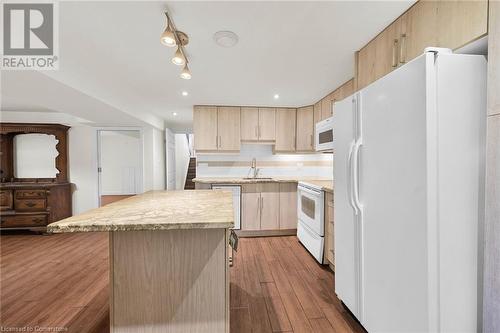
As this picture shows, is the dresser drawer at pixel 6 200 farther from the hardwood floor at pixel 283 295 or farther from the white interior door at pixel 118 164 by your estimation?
the hardwood floor at pixel 283 295

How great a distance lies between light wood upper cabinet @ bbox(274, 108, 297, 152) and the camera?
377 cm

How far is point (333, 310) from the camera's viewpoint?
1782 mm

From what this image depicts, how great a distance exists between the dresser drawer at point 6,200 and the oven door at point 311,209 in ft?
15.5

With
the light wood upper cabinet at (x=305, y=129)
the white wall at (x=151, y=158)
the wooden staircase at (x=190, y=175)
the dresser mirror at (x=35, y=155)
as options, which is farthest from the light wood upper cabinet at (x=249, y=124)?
the wooden staircase at (x=190, y=175)

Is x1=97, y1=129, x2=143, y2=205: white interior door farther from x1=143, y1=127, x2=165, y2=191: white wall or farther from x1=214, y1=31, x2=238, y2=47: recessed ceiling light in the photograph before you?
x1=214, y1=31, x2=238, y2=47: recessed ceiling light

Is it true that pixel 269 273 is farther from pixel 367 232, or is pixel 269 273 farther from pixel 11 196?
pixel 11 196

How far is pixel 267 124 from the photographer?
3.75 meters

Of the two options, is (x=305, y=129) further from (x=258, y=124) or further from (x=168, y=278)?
(x=168, y=278)

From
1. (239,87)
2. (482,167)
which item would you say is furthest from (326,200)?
(239,87)

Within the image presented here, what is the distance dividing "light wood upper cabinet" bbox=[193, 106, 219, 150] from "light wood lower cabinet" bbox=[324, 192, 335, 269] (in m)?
2.06

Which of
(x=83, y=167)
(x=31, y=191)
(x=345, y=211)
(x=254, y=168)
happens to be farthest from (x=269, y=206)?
(x=31, y=191)

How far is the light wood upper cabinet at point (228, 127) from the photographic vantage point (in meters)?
3.66

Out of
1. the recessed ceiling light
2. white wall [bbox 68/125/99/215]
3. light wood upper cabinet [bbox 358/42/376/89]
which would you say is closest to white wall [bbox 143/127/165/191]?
white wall [bbox 68/125/99/215]

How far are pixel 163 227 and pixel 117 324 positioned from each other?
690mm
